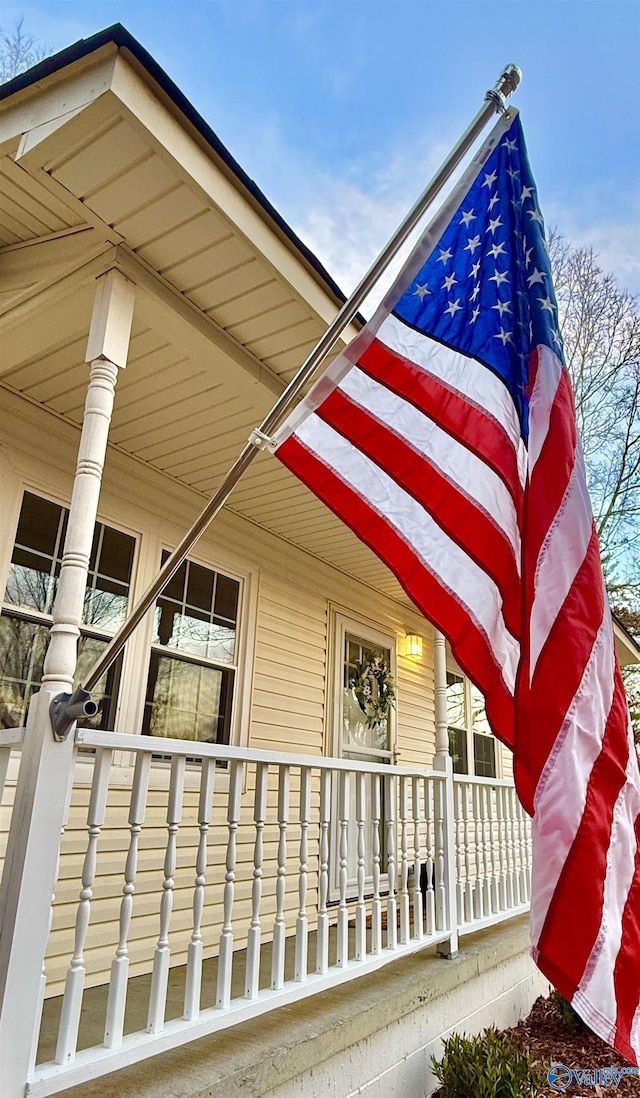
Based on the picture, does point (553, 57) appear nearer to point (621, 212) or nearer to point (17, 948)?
point (621, 212)

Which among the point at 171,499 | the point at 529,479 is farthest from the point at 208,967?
the point at 529,479

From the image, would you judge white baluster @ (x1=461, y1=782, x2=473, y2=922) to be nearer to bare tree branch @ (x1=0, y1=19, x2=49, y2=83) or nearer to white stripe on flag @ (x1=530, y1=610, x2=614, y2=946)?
white stripe on flag @ (x1=530, y1=610, x2=614, y2=946)

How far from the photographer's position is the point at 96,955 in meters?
3.94

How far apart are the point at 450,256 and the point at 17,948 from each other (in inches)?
97.0

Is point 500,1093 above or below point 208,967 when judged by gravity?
below

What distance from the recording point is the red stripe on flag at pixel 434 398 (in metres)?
2.21

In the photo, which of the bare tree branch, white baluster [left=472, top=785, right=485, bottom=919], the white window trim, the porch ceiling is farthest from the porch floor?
the bare tree branch

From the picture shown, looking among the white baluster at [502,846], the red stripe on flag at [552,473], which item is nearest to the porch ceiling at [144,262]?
the red stripe on flag at [552,473]

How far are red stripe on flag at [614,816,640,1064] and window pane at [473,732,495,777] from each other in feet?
24.3

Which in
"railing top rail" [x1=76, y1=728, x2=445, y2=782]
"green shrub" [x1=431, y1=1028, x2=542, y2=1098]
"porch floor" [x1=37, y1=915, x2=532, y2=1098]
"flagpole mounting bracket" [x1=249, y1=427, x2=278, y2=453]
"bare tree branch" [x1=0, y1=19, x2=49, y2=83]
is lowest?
"green shrub" [x1=431, y1=1028, x2=542, y2=1098]

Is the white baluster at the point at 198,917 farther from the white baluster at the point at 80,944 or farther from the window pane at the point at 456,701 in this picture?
the window pane at the point at 456,701

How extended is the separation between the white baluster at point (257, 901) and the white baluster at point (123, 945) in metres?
0.55

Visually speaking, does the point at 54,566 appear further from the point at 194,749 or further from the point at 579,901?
the point at 579,901

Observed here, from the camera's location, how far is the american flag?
5.95 feet
